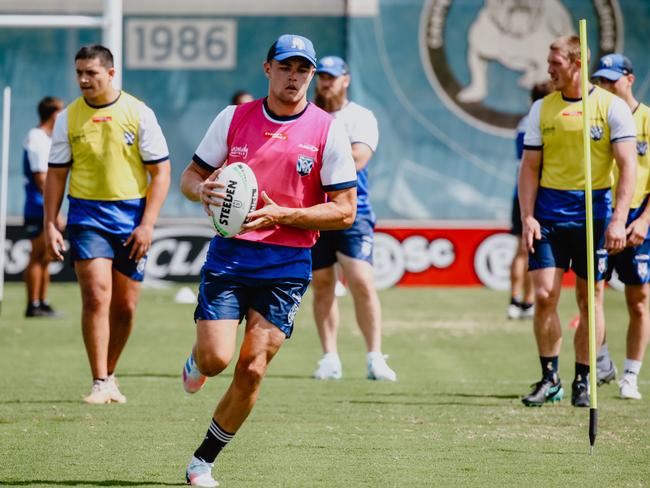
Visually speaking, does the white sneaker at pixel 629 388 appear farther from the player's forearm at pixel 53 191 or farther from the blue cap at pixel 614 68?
the player's forearm at pixel 53 191

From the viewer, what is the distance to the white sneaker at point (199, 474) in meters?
5.93

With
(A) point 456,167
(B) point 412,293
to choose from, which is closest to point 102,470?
(B) point 412,293

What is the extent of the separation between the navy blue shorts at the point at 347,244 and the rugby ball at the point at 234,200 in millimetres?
3951

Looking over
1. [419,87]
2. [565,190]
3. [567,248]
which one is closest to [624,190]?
[565,190]

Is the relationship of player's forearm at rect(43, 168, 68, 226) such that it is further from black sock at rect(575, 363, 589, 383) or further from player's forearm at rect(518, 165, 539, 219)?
black sock at rect(575, 363, 589, 383)

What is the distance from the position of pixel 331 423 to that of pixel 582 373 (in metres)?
1.94

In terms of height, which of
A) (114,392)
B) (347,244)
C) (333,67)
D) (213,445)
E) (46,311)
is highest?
(333,67)

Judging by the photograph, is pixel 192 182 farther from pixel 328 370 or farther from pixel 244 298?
pixel 328 370

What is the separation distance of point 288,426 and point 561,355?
15.0 feet

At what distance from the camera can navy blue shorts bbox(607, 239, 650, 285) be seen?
9.02 meters

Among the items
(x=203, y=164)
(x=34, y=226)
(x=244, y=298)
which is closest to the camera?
(x=244, y=298)

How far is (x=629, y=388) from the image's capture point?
9094 mm

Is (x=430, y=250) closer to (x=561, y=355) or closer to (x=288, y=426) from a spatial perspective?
(x=561, y=355)

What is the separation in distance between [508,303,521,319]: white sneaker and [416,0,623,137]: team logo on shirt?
5.77m
